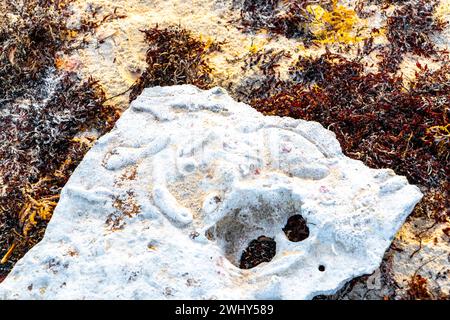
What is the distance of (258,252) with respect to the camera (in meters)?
3.38

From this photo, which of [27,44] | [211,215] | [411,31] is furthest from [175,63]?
[411,31]

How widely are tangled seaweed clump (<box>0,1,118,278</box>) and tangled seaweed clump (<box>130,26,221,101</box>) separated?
1.44 feet

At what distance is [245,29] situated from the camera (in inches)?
195

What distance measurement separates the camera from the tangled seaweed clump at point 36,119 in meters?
3.91

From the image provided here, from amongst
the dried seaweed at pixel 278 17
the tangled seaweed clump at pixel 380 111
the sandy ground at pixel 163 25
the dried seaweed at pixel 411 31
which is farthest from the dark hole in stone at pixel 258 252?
the dried seaweed at pixel 278 17

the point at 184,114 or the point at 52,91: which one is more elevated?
the point at 184,114

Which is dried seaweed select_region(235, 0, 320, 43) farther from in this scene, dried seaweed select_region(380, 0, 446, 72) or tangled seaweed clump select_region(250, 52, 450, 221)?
dried seaweed select_region(380, 0, 446, 72)

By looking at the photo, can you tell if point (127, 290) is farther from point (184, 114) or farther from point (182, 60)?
point (182, 60)

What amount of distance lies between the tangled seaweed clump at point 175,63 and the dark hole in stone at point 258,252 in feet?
5.21

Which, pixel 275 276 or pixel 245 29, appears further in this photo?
pixel 245 29

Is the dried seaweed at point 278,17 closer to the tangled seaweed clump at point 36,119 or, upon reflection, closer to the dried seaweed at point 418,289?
the tangled seaweed clump at point 36,119

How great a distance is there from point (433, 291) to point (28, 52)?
3.76 m

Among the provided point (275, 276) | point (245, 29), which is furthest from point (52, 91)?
point (275, 276)
